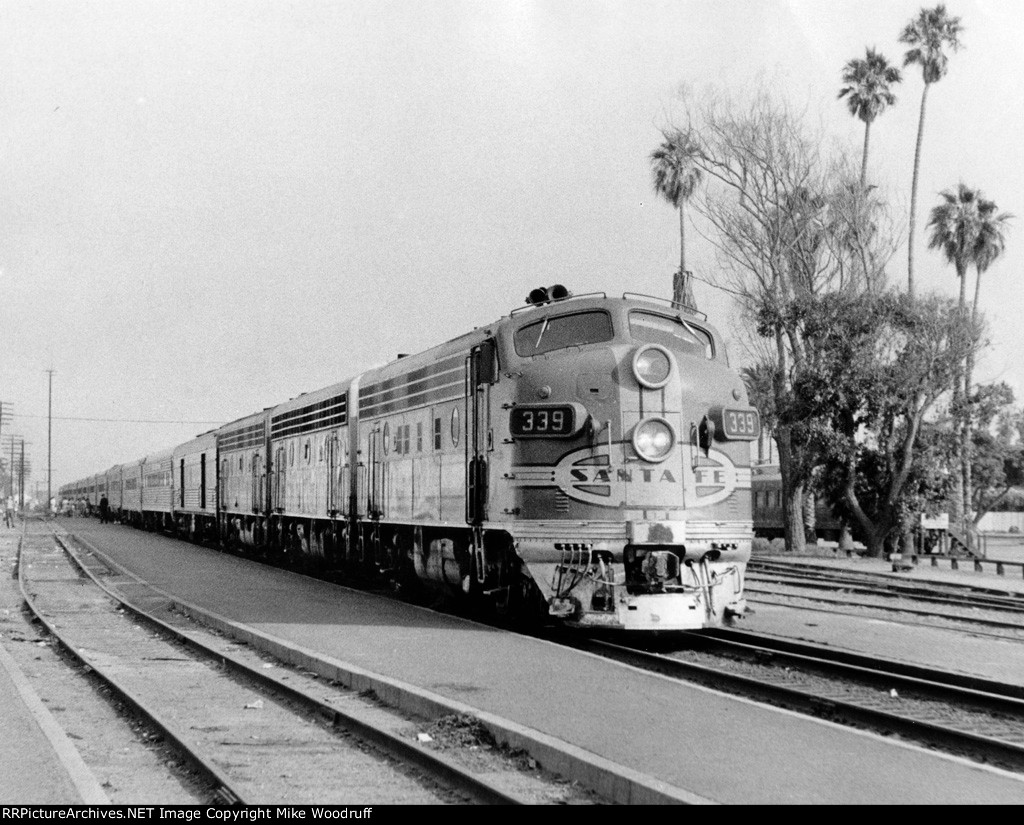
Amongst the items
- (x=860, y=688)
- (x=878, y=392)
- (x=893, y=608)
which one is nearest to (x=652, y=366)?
(x=860, y=688)

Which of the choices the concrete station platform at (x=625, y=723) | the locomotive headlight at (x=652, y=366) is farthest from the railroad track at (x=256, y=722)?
the locomotive headlight at (x=652, y=366)

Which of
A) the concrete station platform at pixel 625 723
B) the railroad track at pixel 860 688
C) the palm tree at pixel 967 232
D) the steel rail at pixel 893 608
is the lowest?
the steel rail at pixel 893 608

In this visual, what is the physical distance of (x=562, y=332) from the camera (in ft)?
43.4

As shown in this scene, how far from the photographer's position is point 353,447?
20.2 metres

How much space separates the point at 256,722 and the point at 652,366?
18.7 feet

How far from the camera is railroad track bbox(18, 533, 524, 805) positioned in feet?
23.5

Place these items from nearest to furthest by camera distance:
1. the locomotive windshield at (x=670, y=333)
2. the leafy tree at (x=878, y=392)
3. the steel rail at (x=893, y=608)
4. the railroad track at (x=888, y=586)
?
the locomotive windshield at (x=670, y=333), the steel rail at (x=893, y=608), the railroad track at (x=888, y=586), the leafy tree at (x=878, y=392)

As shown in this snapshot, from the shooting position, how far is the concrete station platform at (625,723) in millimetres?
6551

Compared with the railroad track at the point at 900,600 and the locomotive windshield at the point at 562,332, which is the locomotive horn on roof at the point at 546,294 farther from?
the railroad track at the point at 900,600

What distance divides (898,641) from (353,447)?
999 cm

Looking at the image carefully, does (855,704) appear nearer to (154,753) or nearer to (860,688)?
(860,688)

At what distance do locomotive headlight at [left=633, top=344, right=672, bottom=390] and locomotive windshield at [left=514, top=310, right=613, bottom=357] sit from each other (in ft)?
1.77

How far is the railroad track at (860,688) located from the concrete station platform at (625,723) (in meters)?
0.87
